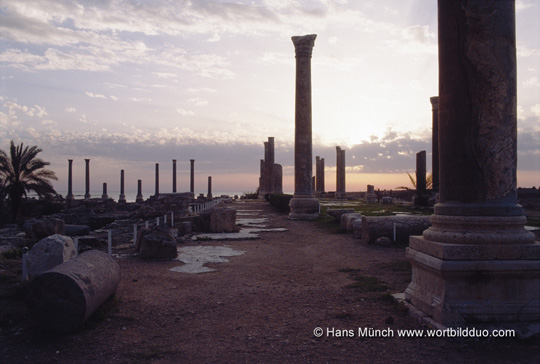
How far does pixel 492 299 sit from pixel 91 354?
162 inches

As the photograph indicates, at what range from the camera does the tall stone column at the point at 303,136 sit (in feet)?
62.6

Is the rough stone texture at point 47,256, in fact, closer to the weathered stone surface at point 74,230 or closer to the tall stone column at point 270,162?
the weathered stone surface at point 74,230

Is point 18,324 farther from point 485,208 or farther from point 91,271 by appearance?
point 485,208

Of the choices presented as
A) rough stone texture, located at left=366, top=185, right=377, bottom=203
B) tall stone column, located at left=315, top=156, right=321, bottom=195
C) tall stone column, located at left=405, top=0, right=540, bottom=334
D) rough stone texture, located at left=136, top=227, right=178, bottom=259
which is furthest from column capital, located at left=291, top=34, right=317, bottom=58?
tall stone column, located at left=315, top=156, right=321, bottom=195

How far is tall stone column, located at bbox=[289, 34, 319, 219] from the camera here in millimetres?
19094

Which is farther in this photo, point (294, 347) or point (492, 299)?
point (492, 299)

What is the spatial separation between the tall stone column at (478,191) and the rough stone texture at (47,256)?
197 inches

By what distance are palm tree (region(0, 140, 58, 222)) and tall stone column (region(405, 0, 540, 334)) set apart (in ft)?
89.1

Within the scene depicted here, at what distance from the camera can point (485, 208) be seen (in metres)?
4.46

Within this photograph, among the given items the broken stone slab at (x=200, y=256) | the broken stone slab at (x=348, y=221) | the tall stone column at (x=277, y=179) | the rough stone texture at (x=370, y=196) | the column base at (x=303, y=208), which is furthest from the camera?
the tall stone column at (x=277, y=179)

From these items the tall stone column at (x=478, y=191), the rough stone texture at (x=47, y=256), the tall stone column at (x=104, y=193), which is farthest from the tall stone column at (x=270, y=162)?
the tall stone column at (x=478, y=191)

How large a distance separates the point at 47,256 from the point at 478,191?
19.3 ft

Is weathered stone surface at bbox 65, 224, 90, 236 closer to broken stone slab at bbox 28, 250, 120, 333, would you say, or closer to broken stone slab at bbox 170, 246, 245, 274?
broken stone slab at bbox 170, 246, 245, 274

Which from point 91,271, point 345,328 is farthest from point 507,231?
point 91,271
